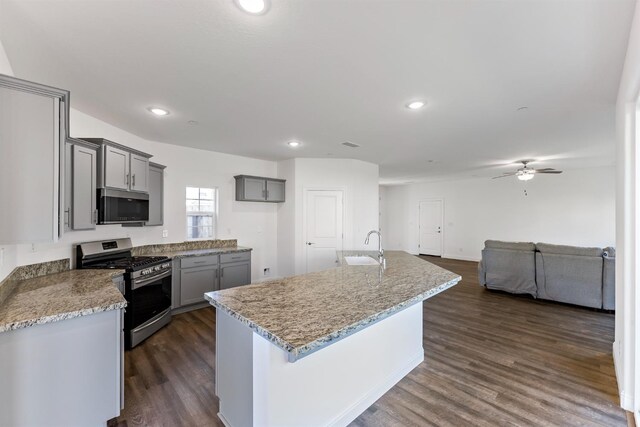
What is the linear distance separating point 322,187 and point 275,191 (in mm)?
930

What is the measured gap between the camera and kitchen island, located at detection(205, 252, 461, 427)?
140 cm

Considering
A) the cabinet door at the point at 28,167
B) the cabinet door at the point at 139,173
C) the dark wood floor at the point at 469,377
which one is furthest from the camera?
the cabinet door at the point at 139,173

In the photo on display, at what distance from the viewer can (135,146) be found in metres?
3.95

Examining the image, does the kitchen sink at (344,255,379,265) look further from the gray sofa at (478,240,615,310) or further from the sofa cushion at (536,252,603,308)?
the sofa cushion at (536,252,603,308)

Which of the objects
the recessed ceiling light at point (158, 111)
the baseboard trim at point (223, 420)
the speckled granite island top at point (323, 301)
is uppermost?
the recessed ceiling light at point (158, 111)

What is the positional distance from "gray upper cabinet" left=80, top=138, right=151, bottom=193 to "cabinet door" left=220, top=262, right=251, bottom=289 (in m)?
1.64

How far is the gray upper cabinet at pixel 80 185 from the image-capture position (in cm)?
264

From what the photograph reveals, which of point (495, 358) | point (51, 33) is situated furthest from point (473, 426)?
point (51, 33)

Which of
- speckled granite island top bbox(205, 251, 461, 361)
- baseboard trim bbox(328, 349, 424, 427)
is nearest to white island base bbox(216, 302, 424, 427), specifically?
baseboard trim bbox(328, 349, 424, 427)

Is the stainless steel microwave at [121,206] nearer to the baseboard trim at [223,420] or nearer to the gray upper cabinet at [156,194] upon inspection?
the gray upper cabinet at [156,194]

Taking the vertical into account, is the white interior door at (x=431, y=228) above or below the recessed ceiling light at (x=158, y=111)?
below

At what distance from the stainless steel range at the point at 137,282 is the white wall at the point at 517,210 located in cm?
837

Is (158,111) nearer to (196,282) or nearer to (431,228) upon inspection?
(196,282)

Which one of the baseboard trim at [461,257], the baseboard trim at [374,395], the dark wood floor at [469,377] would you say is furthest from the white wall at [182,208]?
the baseboard trim at [461,257]
